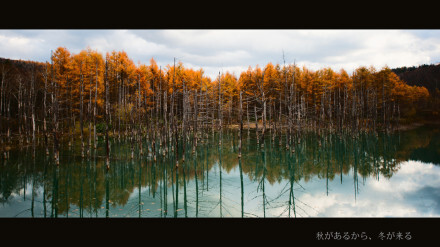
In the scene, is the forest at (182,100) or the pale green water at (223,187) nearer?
the pale green water at (223,187)

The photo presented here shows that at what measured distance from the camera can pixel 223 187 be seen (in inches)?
562

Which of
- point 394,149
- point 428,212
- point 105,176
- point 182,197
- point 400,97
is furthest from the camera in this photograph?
point 400,97

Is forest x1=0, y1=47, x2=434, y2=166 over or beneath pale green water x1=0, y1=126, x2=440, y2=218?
over

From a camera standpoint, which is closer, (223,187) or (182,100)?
(223,187)

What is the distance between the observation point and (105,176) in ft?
52.5

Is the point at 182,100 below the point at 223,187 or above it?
above

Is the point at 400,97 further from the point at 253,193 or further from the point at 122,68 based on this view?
the point at 122,68

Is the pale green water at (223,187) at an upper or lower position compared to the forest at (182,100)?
lower

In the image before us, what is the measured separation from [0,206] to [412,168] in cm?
2800

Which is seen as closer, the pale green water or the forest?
the pale green water

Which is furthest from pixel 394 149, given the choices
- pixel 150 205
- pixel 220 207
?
pixel 150 205

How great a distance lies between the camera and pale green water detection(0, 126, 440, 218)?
10.5m

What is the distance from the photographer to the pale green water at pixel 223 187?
10.5m

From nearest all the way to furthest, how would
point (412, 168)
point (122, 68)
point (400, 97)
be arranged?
point (412, 168) < point (122, 68) < point (400, 97)
